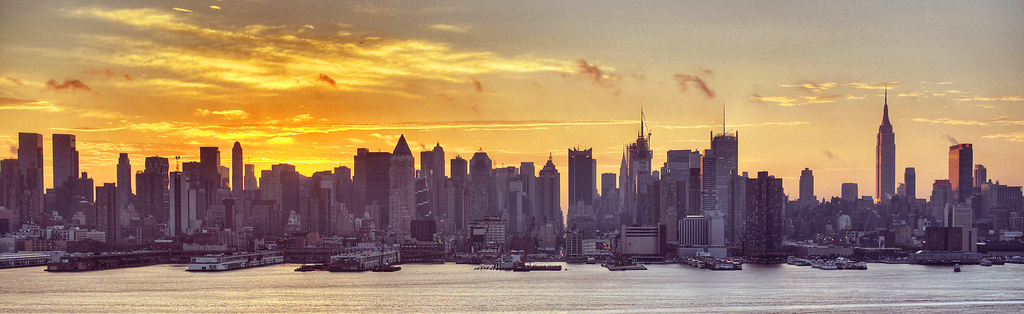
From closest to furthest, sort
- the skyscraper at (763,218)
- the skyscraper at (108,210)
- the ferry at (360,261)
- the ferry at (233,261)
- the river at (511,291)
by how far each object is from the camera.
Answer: the river at (511,291) < the ferry at (233,261) < the ferry at (360,261) < the skyscraper at (763,218) < the skyscraper at (108,210)

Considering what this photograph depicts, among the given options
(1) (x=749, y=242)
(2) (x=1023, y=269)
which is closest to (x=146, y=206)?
(1) (x=749, y=242)

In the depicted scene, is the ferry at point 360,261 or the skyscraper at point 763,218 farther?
the skyscraper at point 763,218

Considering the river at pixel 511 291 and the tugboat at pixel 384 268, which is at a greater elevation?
the river at pixel 511 291

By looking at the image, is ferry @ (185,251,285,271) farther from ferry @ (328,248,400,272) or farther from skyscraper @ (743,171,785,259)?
skyscraper @ (743,171,785,259)

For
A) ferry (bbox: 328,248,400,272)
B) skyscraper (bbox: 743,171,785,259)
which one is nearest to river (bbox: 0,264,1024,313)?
ferry (bbox: 328,248,400,272)

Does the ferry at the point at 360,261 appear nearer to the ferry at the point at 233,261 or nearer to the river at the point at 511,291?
the river at the point at 511,291

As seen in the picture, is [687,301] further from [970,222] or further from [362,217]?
[362,217]

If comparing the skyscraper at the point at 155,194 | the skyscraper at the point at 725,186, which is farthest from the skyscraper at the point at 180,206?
the skyscraper at the point at 725,186
